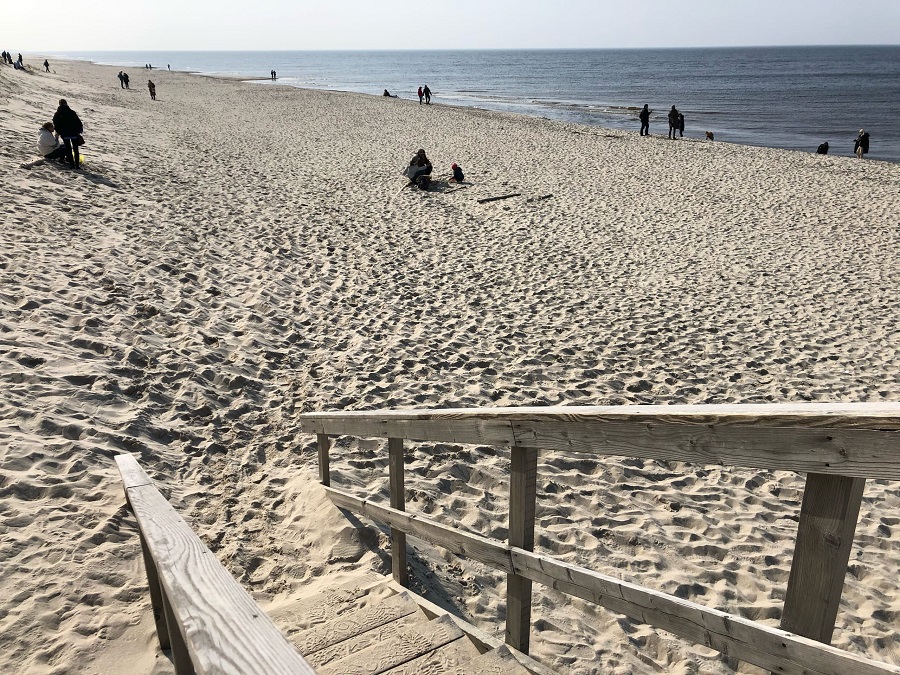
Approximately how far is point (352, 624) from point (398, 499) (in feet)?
2.30

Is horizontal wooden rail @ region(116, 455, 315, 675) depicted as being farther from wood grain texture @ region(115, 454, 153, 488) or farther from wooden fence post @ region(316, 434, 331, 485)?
wooden fence post @ region(316, 434, 331, 485)

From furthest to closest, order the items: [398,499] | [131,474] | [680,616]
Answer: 1. [398,499]
2. [131,474]
3. [680,616]

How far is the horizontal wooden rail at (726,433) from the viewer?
4.43 ft

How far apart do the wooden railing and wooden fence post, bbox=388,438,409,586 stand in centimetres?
65

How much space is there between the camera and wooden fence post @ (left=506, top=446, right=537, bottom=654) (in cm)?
247

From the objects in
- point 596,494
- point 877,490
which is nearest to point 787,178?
point 877,490

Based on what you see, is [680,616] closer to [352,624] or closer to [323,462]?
[352,624]

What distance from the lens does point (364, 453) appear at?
544 cm

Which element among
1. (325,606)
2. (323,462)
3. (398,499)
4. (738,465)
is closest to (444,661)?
(325,606)

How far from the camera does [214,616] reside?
1248mm

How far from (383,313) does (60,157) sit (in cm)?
905

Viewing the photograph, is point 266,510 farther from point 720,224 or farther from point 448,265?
point 720,224

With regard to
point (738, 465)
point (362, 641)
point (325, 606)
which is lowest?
point (325, 606)

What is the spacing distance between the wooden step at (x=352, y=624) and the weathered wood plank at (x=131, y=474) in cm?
101
